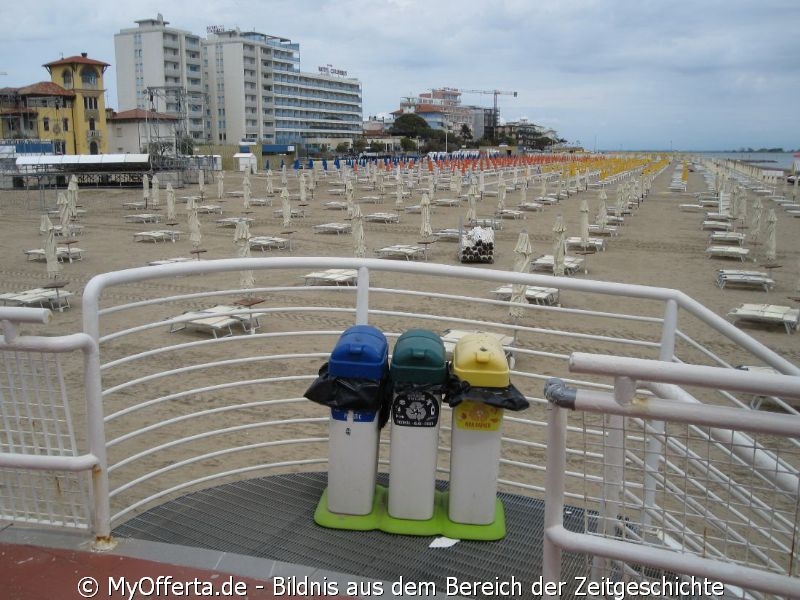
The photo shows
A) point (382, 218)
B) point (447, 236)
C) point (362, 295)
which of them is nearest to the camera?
point (362, 295)

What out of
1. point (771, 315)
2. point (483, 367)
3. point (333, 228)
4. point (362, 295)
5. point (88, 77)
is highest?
point (88, 77)

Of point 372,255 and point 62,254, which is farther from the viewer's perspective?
point 372,255

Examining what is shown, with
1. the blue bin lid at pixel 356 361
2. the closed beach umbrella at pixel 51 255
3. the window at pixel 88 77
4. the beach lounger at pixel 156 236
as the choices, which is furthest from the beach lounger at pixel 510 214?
the window at pixel 88 77

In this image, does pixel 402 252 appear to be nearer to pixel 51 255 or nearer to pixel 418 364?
pixel 51 255

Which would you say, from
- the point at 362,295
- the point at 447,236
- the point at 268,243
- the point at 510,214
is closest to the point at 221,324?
the point at 362,295

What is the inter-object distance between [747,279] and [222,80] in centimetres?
7129

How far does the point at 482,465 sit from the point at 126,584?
1262 millimetres

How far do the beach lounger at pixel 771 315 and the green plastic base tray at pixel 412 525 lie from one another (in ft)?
29.4

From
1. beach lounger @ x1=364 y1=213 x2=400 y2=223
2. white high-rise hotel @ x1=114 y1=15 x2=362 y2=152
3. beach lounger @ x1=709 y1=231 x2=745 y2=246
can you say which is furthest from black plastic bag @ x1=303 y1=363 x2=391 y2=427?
white high-rise hotel @ x1=114 y1=15 x2=362 y2=152

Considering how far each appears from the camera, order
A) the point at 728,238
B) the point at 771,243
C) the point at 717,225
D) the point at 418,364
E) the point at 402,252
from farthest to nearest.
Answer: the point at 717,225 → the point at 728,238 → the point at 771,243 → the point at 402,252 → the point at 418,364

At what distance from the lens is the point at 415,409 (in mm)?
2631

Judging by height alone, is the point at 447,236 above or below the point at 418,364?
below

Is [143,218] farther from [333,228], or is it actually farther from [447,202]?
[447,202]

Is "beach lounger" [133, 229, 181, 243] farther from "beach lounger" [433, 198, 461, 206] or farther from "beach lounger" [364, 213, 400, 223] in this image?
"beach lounger" [433, 198, 461, 206]
